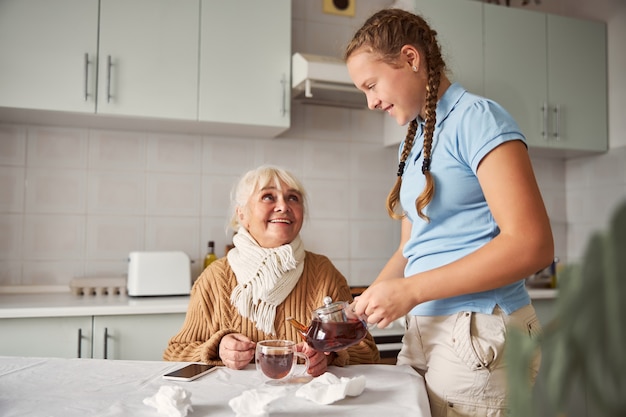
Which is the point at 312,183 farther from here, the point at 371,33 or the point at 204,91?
the point at 371,33

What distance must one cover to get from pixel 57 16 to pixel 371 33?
171 cm

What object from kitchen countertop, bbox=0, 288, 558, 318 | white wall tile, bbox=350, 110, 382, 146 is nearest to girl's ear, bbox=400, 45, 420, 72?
kitchen countertop, bbox=0, 288, 558, 318

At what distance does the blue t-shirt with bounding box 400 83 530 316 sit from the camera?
114cm

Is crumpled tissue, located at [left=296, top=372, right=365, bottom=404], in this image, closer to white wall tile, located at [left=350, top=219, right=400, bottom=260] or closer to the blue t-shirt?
the blue t-shirt

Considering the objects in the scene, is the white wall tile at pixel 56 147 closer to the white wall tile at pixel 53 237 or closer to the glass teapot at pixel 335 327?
the white wall tile at pixel 53 237

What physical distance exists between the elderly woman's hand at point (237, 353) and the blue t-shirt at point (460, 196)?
40 cm

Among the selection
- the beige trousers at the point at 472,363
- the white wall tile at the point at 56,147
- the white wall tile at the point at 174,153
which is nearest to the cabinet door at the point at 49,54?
the white wall tile at the point at 56,147

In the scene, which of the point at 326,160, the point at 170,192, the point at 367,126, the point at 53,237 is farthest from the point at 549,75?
the point at 53,237

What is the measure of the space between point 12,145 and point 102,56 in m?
0.66

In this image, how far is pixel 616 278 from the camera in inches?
9.8

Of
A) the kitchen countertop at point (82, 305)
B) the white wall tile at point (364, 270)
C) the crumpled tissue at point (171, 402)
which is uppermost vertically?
the white wall tile at point (364, 270)

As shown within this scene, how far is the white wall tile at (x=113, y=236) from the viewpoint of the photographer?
2.73 meters

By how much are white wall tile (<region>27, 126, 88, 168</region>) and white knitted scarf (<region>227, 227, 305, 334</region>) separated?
1437 mm

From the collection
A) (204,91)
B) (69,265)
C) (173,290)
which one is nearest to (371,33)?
(204,91)
